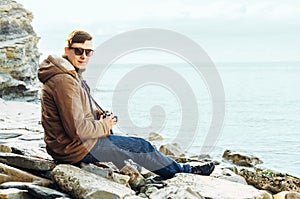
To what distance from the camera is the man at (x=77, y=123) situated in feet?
17.2

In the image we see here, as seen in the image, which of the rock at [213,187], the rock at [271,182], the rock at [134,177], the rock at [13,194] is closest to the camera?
the rock at [13,194]

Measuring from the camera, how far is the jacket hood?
5.32 metres

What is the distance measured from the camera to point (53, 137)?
17.9 feet

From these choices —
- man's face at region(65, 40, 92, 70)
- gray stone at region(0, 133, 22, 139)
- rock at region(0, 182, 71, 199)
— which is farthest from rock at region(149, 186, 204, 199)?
gray stone at region(0, 133, 22, 139)

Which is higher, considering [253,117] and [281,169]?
[281,169]

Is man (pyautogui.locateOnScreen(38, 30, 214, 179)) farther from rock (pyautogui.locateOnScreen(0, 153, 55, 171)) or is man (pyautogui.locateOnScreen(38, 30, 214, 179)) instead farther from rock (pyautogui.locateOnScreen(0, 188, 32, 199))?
rock (pyautogui.locateOnScreen(0, 188, 32, 199))

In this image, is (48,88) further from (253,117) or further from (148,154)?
(253,117)

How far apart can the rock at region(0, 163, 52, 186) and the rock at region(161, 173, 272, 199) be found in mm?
1393

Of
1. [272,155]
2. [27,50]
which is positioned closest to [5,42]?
[27,50]

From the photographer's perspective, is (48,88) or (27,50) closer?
(48,88)

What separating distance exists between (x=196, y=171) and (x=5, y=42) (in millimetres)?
13516

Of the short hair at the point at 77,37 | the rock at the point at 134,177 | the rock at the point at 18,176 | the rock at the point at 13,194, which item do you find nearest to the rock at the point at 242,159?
the rock at the point at 134,177

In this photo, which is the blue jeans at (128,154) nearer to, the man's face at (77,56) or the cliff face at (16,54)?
the man's face at (77,56)

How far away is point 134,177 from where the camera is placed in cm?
584
